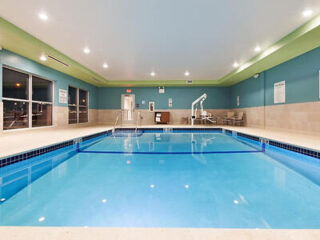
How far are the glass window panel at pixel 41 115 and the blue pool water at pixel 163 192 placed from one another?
312cm

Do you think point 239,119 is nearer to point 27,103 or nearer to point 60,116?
point 60,116

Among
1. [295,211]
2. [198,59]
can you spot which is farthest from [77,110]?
[295,211]

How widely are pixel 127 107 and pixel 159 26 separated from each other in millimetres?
6388

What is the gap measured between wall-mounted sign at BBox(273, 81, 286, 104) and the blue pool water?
2.91 m

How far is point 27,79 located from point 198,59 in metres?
5.35

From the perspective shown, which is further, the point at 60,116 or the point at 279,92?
the point at 60,116

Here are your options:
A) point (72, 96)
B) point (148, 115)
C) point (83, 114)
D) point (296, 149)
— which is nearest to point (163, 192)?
point (296, 149)

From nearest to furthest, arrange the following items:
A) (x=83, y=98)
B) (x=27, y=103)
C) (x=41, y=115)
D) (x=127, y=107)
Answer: (x=27, y=103), (x=41, y=115), (x=83, y=98), (x=127, y=107)

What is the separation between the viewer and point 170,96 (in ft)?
30.6

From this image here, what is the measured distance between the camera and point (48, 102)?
5.77m

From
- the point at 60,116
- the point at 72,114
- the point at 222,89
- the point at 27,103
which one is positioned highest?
the point at 222,89

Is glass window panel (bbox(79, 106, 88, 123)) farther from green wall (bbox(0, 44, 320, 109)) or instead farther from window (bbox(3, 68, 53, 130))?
window (bbox(3, 68, 53, 130))

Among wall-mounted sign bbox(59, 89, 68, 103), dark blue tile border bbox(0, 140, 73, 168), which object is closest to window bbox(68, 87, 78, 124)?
wall-mounted sign bbox(59, 89, 68, 103)

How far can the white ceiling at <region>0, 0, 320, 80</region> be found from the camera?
279 centimetres
